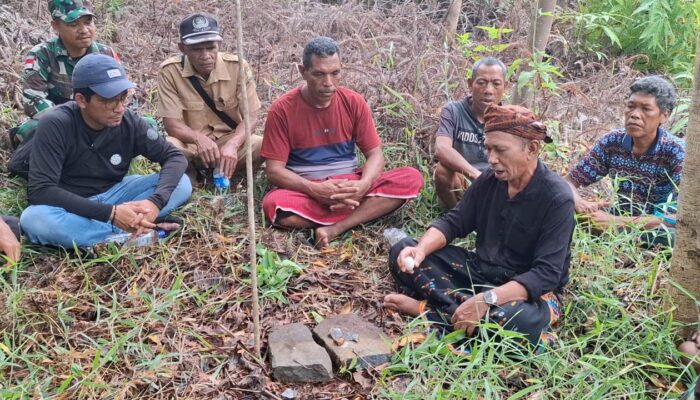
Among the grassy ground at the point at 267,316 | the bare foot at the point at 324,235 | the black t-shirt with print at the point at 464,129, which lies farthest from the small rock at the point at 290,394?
the black t-shirt with print at the point at 464,129

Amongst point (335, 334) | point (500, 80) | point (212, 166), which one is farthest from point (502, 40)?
point (335, 334)

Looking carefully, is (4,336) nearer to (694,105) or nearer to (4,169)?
(4,169)

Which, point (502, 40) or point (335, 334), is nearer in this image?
point (335, 334)

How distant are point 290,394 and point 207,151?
2244 mm

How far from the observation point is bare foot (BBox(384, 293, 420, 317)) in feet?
10.8

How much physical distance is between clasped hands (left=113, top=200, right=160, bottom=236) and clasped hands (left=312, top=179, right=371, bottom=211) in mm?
1050

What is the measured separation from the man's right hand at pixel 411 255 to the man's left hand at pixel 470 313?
0.41 meters

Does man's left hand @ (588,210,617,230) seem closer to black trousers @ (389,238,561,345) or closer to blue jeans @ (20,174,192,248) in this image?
black trousers @ (389,238,561,345)

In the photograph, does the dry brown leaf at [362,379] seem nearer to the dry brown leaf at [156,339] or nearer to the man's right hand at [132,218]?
the dry brown leaf at [156,339]

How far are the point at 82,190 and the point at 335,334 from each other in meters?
1.98

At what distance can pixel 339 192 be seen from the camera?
13.5ft

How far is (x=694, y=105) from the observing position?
2723mm

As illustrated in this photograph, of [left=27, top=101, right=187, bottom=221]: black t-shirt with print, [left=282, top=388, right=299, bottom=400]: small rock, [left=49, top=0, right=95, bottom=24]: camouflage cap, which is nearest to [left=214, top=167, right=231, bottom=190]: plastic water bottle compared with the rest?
[left=27, top=101, right=187, bottom=221]: black t-shirt with print

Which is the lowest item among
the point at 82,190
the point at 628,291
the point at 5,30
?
the point at 628,291
